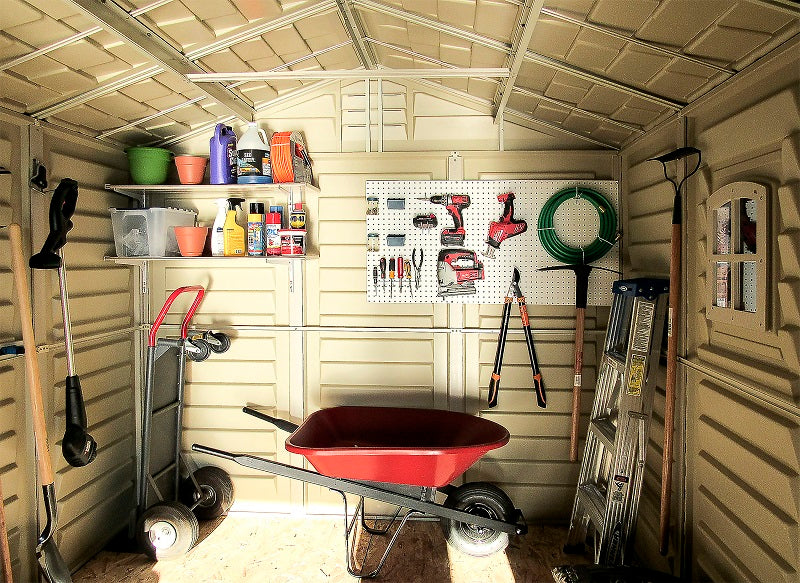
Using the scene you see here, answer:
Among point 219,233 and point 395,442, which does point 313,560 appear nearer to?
point 395,442

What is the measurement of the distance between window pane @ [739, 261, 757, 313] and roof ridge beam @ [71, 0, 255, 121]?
2.25 m

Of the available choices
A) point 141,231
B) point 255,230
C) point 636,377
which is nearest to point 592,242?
point 636,377

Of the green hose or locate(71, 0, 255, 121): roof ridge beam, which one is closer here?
locate(71, 0, 255, 121): roof ridge beam

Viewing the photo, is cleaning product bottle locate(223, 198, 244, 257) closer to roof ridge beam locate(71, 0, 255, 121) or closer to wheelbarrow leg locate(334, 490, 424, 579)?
roof ridge beam locate(71, 0, 255, 121)

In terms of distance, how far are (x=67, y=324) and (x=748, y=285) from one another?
2.64m

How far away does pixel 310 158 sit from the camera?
3031 mm

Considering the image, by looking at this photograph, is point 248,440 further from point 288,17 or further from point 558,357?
point 288,17

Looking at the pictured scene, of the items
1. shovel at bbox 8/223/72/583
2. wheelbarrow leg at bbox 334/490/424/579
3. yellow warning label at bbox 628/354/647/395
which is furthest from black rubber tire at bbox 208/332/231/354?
yellow warning label at bbox 628/354/647/395

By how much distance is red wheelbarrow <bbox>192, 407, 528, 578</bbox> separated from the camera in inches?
90.5

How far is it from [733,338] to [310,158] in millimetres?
2253

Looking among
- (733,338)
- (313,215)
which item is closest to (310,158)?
(313,215)

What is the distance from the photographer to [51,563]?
A: 7.14 ft

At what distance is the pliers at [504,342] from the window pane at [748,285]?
1.21 metres

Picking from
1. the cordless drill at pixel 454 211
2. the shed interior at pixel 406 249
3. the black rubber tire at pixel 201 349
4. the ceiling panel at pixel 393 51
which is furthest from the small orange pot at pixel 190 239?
the cordless drill at pixel 454 211
